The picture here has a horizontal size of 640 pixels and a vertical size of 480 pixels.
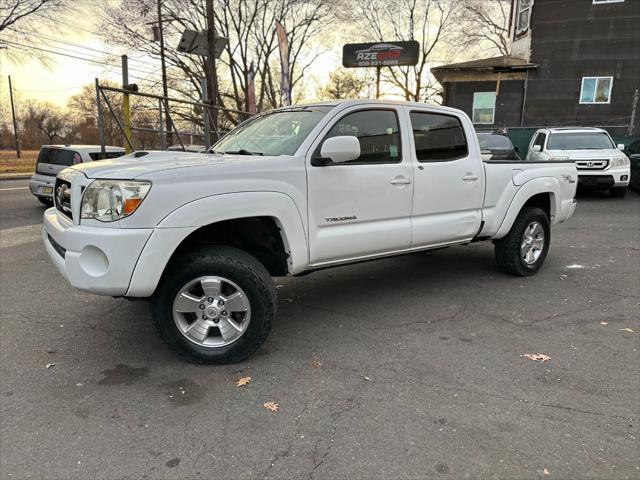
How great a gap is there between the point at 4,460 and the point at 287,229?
212 centimetres

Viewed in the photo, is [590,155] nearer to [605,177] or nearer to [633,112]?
[605,177]

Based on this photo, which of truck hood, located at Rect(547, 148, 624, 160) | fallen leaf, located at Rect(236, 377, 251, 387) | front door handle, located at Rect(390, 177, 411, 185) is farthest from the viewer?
truck hood, located at Rect(547, 148, 624, 160)

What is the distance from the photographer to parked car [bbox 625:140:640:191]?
518 inches

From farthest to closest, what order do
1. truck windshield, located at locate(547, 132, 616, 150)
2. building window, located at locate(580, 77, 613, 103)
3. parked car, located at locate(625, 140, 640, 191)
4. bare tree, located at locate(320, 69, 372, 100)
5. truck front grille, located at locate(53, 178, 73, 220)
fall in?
bare tree, located at locate(320, 69, 372, 100) < building window, located at locate(580, 77, 613, 103) < parked car, located at locate(625, 140, 640, 191) < truck windshield, located at locate(547, 132, 616, 150) < truck front grille, located at locate(53, 178, 73, 220)

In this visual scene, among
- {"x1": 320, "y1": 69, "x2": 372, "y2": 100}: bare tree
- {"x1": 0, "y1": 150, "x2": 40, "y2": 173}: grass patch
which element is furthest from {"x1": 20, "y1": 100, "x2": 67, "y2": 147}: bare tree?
{"x1": 320, "y1": 69, "x2": 372, "y2": 100}: bare tree

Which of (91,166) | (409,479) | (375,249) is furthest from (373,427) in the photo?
(91,166)

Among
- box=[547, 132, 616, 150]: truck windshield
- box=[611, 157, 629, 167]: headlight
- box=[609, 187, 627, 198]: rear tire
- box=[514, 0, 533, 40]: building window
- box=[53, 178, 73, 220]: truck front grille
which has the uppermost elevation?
box=[514, 0, 533, 40]: building window

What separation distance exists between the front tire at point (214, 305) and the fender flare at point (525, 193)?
121 inches

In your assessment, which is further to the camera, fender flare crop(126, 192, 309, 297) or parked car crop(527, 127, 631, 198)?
parked car crop(527, 127, 631, 198)

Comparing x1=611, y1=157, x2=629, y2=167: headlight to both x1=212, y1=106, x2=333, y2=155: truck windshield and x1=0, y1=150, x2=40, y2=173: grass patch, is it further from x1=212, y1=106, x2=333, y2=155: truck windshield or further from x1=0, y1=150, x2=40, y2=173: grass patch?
x1=0, y1=150, x2=40, y2=173: grass patch

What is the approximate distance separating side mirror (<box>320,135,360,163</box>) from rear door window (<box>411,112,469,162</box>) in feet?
3.55

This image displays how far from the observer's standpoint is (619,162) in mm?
11805

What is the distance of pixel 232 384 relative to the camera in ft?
10.5

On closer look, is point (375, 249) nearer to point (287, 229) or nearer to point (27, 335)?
point (287, 229)
